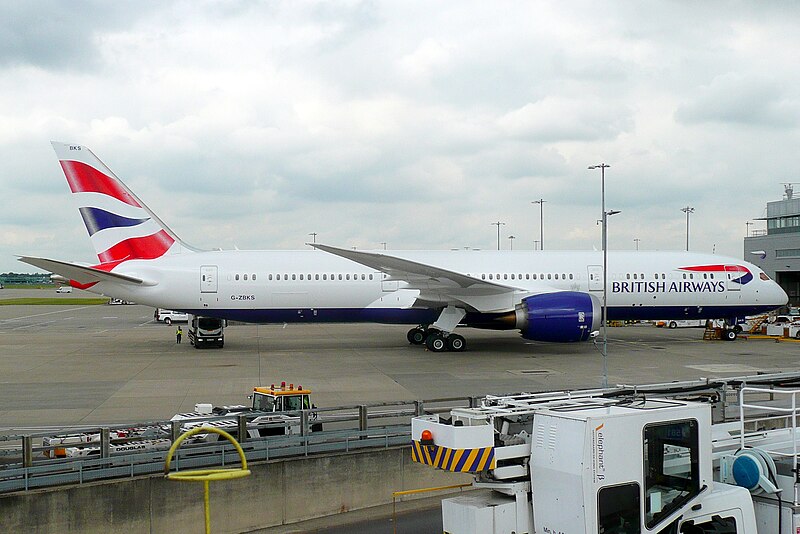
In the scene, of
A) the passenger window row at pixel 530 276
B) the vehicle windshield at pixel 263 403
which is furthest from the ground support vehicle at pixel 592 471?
the passenger window row at pixel 530 276

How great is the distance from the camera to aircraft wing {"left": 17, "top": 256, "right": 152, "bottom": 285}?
29.0m

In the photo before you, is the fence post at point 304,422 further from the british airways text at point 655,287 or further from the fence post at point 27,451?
the british airways text at point 655,287

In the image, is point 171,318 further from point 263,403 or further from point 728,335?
point 263,403

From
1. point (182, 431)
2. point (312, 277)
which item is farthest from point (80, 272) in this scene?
point (182, 431)

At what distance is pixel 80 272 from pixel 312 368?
1144 cm

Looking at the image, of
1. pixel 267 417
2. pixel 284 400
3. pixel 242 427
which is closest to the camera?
pixel 242 427

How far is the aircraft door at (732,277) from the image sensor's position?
35438 millimetres

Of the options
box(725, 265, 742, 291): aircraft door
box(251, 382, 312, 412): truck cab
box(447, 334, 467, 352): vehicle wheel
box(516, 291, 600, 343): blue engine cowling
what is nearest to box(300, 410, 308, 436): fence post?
box(251, 382, 312, 412): truck cab

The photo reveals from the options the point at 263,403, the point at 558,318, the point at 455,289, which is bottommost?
the point at 263,403

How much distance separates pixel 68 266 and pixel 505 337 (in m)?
21.7

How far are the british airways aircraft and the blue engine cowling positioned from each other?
208 millimetres

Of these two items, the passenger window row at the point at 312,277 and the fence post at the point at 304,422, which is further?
the passenger window row at the point at 312,277

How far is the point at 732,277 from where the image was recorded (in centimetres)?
3556

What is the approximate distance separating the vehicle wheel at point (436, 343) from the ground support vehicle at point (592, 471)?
25.2m
